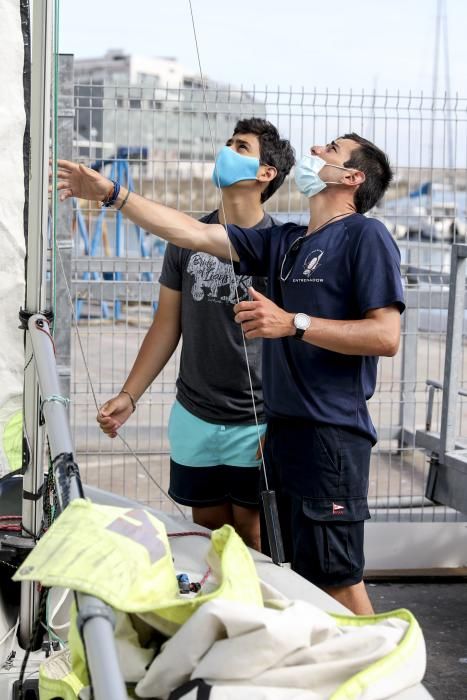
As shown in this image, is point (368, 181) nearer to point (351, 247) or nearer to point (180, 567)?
point (351, 247)

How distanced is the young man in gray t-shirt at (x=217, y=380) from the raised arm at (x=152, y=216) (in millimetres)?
189

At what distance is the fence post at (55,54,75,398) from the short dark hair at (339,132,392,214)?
6.21ft

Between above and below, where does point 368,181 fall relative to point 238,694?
above

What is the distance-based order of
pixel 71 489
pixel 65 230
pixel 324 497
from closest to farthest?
pixel 71 489 < pixel 324 497 < pixel 65 230

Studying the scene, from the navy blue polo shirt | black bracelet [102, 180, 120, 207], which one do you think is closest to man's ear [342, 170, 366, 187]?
the navy blue polo shirt

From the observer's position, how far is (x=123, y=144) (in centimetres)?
550

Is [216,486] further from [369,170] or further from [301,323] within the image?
[369,170]

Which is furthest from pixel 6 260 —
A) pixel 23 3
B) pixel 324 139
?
pixel 324 139

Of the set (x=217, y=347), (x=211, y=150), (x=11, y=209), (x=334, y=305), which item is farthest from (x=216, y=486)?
(x=211, y=150)

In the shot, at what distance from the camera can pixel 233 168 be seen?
12.2 feet

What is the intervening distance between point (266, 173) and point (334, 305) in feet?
2.94

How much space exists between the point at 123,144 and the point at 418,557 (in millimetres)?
2621

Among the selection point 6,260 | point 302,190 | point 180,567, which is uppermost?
point 302,190

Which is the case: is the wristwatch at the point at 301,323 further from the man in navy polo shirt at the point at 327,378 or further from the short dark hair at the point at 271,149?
the short dark hair at the point at 271,149
